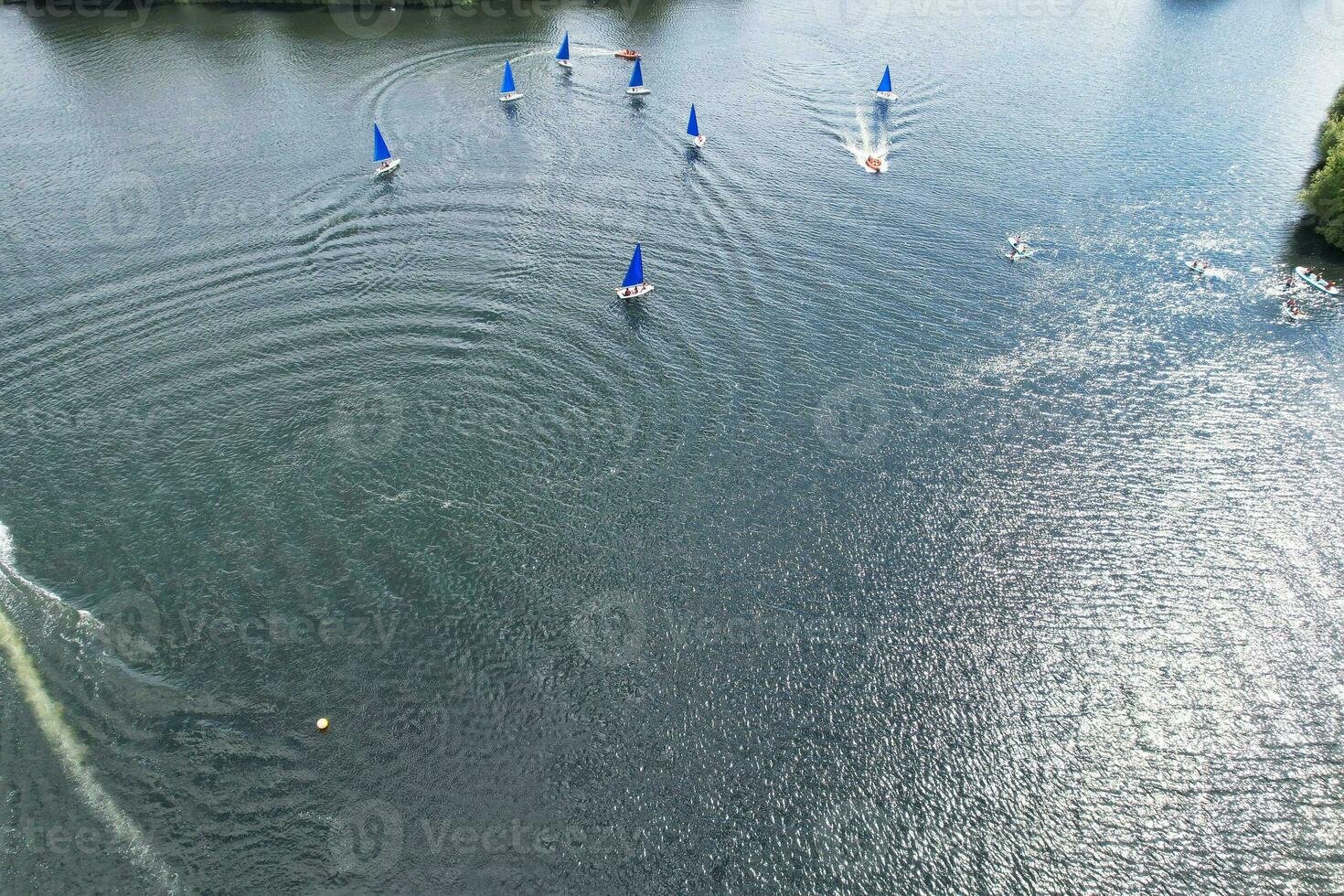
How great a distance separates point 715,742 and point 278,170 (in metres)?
71.6

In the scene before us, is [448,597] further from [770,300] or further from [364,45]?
[364,45]

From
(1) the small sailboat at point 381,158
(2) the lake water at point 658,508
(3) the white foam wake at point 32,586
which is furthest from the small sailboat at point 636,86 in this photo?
(3) the white foam wake at point 32,586

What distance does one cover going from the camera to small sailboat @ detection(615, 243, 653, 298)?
67062mm

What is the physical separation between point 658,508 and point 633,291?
2394cm

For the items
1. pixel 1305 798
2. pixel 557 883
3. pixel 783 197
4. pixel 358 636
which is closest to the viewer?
pixel 557 883

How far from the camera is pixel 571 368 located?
60.7 meters

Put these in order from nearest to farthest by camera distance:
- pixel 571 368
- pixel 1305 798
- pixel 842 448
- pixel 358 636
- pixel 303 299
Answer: pixel 1305 798 → pixel 358 636 → pixel 842 448 → pixel 571 368 → pixel 303 299

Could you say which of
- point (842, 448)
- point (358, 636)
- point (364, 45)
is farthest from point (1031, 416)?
point (364, 45)

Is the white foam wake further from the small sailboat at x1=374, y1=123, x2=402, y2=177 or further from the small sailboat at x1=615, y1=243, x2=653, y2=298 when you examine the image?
the small sailboat at x1=374, y1=123, x2=402, y2=177
